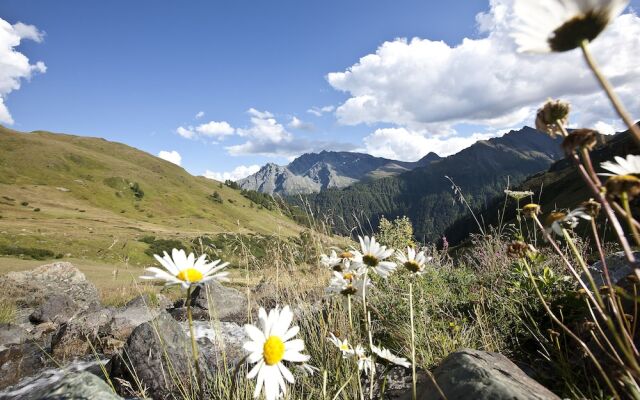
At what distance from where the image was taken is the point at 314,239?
4844 millimetres

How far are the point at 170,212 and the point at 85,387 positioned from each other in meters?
119

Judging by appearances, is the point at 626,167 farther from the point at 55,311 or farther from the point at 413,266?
the point at 55,311

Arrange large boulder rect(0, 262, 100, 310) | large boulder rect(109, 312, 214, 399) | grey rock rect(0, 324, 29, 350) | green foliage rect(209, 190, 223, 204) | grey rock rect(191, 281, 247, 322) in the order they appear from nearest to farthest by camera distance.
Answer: large boulder rect(109, 312, 214, 399), grey rock rect(0, 324, 29, 350), grey rock rect(191, 281, 247, 322), large boulder rect(0, 262, 100, 310), green foliage rect(209, 190, 223, 204)

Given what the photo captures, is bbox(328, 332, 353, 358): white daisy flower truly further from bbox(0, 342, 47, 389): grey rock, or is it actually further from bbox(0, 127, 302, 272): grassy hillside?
bbox(0, 127, 302, 272): grassy hillside

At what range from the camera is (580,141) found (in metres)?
0.90

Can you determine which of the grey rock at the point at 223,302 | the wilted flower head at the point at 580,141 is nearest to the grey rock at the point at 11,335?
the grey rock at the point at 223,302

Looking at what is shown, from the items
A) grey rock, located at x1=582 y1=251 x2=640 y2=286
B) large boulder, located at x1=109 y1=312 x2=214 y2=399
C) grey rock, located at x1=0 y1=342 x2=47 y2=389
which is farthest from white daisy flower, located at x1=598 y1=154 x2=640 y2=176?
grey rock, located at x1=0 y1=342 x2=47 y2=389

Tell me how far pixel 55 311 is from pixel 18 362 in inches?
195

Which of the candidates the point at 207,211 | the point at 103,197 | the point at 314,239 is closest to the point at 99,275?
the point at 314,239

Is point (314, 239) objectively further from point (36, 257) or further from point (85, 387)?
point (36, 257)

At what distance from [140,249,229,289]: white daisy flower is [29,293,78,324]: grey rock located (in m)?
12.2

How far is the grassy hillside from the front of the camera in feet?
167

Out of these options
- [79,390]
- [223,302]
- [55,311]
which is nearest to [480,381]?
[79,390]

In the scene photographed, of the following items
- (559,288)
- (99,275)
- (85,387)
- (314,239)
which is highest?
(314,239)
